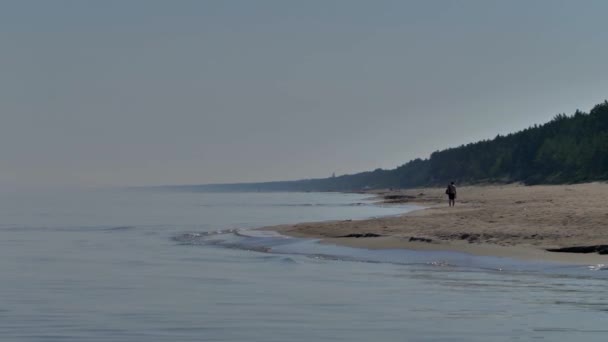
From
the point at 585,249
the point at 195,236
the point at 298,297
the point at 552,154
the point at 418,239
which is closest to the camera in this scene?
the point at 298,297

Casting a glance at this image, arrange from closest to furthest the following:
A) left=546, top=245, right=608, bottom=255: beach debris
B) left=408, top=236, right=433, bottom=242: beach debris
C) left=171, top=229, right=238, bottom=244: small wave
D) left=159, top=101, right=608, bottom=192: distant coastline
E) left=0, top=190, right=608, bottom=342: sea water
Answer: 1. left=0, top=190, right=608, bottom=342: sea water
2. left=546, top=245, right=608, bottom=255: beach debris
3. left=408, top=236, right=433, bottom=242: beach debris
4. left=171, top=229, right=238, bottom=244: small wave
5. left=159, top=101, right=608, bottom=192: distant coastline

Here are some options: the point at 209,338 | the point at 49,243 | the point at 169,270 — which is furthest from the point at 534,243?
the point at 49,243

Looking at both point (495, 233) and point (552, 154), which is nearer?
point (495, 233)

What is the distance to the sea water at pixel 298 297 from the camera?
14883 mm

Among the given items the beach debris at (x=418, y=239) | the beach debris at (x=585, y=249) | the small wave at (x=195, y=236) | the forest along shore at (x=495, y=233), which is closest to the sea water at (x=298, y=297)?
the forest along shore at (x=495, y=233)

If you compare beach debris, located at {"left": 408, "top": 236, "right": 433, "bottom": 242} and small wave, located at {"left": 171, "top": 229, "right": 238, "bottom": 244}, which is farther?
small wave, located at {"left": 171, "top": 229, "right": 238, "bottom": 244}

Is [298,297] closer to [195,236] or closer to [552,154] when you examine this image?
[195,236]

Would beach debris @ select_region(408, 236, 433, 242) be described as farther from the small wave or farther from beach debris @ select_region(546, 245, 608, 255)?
the small wave

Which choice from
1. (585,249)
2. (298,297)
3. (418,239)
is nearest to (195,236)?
(418,239)

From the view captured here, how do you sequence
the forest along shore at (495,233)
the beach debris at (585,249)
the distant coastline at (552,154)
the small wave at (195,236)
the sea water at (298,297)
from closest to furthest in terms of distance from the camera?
1. the sea water at (298,297)
2. the beach debris at (585,249)
3. the forest along shore at (495,233)
4. the small wave at (195,236)
5. the distant coastline at (552,154)

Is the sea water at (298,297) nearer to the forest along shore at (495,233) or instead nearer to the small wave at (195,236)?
the forest along shore at (495,233)

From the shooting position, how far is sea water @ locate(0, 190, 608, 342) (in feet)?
48.8

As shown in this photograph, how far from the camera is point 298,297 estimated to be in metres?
19.2

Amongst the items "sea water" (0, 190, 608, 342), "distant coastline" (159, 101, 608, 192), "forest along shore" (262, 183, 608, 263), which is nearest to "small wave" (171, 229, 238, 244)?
"forest along shore" (262, 183, 608, 263)
